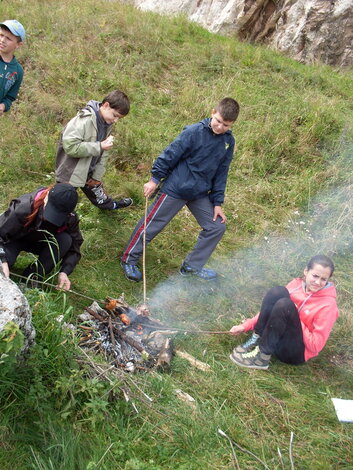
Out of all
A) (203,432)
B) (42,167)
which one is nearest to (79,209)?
(42,167)

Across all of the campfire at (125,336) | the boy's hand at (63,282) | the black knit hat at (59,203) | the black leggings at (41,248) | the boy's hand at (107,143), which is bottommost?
the campfire at (125,336)

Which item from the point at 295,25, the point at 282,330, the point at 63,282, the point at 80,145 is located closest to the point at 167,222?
the point at 80,145

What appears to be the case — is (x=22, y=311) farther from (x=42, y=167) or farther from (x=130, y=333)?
(x=42, y=167)

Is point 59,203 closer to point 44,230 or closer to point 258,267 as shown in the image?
point 44,230

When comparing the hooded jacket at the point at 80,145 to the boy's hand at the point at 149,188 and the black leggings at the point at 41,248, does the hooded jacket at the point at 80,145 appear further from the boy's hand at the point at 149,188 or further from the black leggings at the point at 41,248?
the black leggings at the point at 41,248

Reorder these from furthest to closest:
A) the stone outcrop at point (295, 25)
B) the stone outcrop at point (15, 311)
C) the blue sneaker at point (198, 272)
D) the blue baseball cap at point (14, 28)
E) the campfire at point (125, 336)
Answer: the stone outcrop at point (295, 25) → the blue sneaker at point (198, 272) → the blue baseball cap at point (14, 28) → the campfire at point (125, 336) → the stone outcrop at point (15, 311)

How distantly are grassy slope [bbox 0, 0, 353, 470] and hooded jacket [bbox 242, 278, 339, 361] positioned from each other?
340 mm

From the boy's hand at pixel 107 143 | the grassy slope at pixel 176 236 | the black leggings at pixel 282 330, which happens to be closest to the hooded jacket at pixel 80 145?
the boy's hand at pixel 107 143

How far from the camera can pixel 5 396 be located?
2.48m

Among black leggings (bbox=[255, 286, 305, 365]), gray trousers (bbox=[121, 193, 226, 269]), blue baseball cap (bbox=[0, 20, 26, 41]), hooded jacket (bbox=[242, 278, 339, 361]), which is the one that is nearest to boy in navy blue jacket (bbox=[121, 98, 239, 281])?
gray trousers (bbox=[121, 193, 226, 269])

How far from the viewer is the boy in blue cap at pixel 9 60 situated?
4.05 meters

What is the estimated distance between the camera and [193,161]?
163 inches

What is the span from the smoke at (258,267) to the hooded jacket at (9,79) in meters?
2.60

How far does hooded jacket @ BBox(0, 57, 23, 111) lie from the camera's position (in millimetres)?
4359
